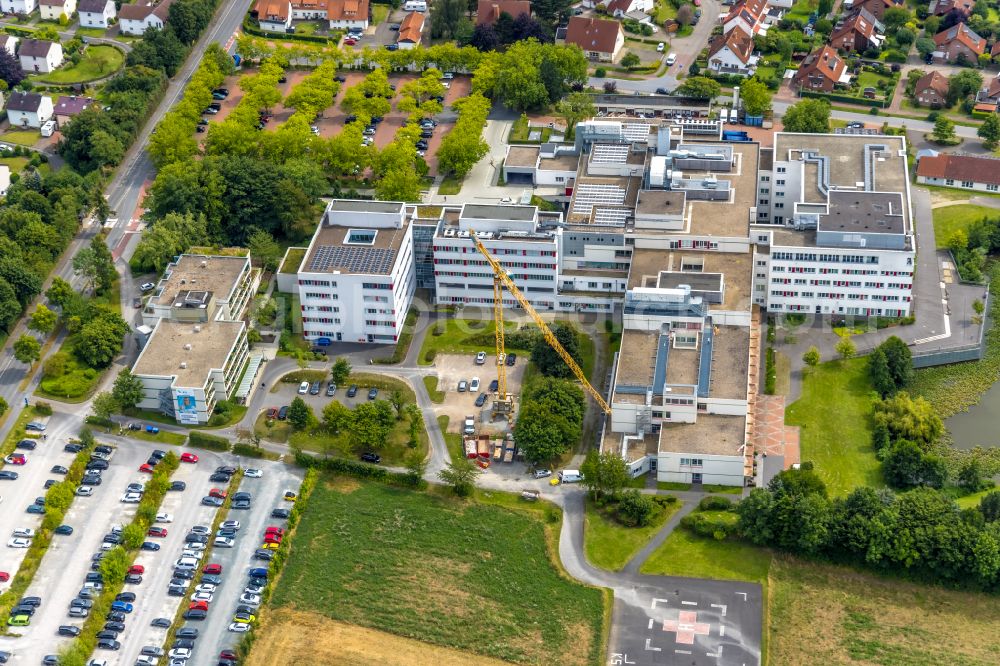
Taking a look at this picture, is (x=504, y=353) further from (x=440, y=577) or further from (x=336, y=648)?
(x=336, y=648)

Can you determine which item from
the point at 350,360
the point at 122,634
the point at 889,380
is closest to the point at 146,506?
the point at 122,634

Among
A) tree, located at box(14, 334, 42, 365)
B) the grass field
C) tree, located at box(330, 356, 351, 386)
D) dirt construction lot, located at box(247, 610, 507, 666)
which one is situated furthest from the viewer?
tree, located at box(14, 334, 42, 365)

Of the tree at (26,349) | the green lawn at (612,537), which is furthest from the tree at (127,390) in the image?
the green lawn at (612,537)

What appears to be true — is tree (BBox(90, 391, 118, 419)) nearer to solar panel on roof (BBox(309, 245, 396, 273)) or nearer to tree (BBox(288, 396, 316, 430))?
tree (BBox(288, 396, 316, 430))

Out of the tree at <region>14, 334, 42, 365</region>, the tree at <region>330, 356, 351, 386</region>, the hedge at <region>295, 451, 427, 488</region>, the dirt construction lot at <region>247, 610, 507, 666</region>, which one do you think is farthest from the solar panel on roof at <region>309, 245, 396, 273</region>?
the dirt construction lot at <region>247, 610, 507, 666</region>

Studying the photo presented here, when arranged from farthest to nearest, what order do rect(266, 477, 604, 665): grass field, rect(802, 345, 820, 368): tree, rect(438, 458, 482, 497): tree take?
1. rect(802, 345, 820, 368): tree
2. rect(438, 458, 482, 497): tree
3. rect(266, 477, 604, 665): grass field
